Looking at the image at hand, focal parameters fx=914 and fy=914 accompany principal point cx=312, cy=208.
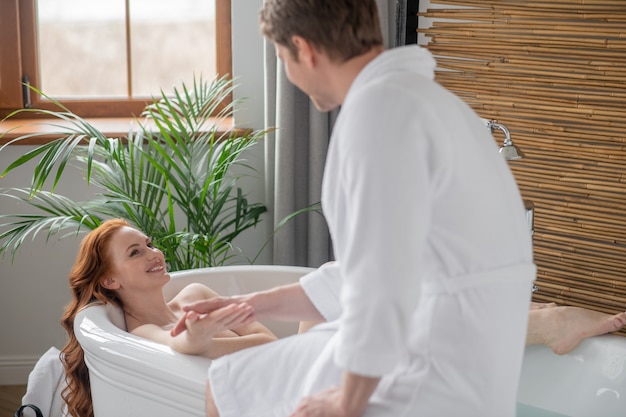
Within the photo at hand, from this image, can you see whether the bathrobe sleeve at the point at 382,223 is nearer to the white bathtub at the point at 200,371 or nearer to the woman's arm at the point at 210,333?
the woman's arm at the point at 210,333

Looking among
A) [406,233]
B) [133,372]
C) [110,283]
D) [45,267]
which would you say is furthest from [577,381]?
[45,267]

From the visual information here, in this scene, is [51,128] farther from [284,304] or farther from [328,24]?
[328,24]

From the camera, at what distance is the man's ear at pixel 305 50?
4.35 ft

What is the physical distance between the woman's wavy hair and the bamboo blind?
4.63 feet

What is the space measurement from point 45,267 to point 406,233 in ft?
8.65

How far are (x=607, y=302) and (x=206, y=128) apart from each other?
A: 1664 millimetres

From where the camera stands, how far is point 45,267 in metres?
3.57

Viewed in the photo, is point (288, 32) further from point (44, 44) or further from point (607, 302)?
point (44, 44)

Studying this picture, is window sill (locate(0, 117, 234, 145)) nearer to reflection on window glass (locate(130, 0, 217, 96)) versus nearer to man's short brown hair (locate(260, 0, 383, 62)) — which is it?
reflection on window glass (locate(130, 0, 217, 96))

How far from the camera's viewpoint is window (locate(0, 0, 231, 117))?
3723 millimetres

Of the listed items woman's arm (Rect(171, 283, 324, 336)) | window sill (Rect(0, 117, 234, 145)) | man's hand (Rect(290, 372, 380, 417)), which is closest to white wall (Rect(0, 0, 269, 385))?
window sill (Rect(0, 117, 234, 145))

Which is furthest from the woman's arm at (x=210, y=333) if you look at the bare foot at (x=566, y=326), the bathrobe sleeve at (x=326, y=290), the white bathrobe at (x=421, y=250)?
the bare foot at (x=566, y=326)

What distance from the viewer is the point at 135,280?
2557 millimetres

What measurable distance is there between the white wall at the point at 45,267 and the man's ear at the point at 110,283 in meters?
1.07
